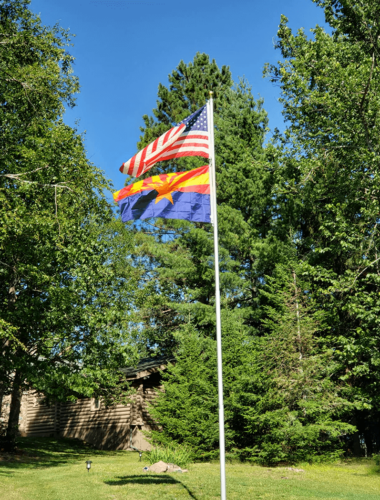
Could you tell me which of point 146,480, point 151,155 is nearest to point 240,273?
point 146,480

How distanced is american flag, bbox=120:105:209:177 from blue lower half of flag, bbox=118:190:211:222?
68 cm

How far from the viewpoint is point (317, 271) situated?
19750 mm

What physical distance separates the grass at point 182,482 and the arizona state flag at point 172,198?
19.2ft

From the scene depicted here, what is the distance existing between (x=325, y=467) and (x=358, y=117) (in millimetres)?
13376

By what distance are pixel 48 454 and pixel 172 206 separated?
15.2 metres

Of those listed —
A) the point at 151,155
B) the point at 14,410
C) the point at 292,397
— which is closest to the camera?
the point at 151,155

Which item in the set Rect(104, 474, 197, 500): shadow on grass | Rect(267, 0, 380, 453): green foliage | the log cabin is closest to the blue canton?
Rect(104, 474, 197, 500): shadow on grass

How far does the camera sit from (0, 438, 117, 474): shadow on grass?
15.7 metres

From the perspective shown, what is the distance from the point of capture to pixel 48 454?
19.5m

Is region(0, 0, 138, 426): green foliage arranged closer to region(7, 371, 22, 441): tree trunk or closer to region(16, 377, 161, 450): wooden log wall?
region(7, 371, 22, 441): tree trunk

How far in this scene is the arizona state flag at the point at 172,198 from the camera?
9219mm

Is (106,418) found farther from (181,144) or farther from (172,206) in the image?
(181,144)

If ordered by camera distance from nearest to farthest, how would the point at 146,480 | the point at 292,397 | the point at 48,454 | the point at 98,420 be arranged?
the point at 146,480 → the point at 292,397 → the point at 48,454 → the point at 98,420

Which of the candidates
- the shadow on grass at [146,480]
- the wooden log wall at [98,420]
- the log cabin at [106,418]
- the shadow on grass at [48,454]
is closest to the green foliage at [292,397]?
the shadow on grass at [146,480]
